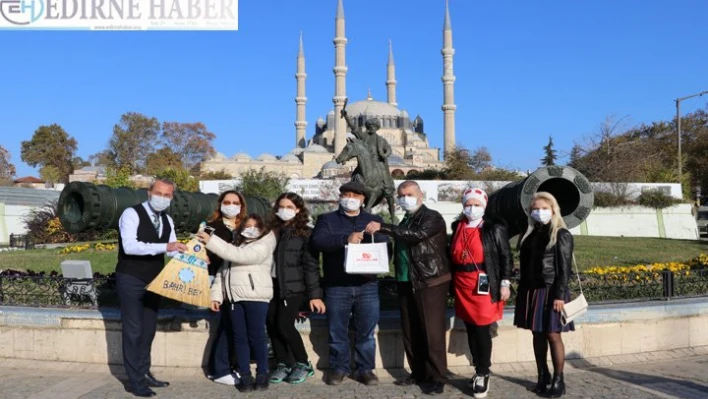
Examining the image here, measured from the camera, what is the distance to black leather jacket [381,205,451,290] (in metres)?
4.63

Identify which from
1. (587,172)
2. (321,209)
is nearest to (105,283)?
(321,209)

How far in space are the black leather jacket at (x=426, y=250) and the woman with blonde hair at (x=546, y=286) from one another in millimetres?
570

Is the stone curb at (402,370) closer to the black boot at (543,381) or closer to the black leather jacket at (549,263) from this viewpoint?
the black boot at (543,381)

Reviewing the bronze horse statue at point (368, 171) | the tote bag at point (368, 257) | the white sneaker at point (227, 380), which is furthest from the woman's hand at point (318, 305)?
the bronze horse statue at point (368, 171)

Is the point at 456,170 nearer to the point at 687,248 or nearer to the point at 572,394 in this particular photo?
the point at 687,248

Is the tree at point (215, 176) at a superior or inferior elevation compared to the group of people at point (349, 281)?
superior

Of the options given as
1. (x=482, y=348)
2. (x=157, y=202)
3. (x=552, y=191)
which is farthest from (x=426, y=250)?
(x=552, y=191)

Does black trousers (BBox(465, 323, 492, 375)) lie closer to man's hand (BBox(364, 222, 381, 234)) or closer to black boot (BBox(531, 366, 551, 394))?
black boot (BBox(531, 366, 551, 394))

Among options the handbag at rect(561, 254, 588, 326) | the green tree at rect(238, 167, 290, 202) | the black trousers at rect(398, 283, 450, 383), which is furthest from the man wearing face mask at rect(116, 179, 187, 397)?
the green tree at rect(238, 167, 290, 202)

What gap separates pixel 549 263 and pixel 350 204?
1.41m

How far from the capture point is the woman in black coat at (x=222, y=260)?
4.88 metres

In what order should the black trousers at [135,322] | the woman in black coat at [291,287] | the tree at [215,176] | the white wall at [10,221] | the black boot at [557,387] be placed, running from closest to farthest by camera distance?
the black boot at [557,387], the black trousers at [135,322], the woman in black coat at [291,287], the white wall at [10,221], the tree at [215,176]

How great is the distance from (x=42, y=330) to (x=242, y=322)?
1.97 metres

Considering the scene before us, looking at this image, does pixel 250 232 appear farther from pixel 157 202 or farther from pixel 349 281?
pixel 349 281
